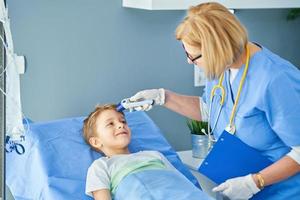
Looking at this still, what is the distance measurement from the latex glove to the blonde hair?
36 cm

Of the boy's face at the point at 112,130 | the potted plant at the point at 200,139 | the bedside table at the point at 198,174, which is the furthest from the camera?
the potted plant at the point at 200,139

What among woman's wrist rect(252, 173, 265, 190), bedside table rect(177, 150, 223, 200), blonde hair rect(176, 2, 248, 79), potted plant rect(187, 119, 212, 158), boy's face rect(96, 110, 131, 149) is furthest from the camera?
potted plant rect(187, 119, 212, 158)

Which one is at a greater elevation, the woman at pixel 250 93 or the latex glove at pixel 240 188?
the woman at pixel 250 93

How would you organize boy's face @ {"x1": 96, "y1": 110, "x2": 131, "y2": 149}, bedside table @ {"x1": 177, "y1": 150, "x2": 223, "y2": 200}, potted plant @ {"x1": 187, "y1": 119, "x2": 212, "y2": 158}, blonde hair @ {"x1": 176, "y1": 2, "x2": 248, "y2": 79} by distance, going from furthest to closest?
potted plant @ {"x1": 187, "y1": 119, "x2": 212, "y2": 158} → bedside table @ {"x1": 177, "y1": 150, "x2": 223, "y2": 200} → boy's face @ {"x1": 96, "y1": 110, "x2": 131, "y2": 149} → blonde hair @ {"x1": 176, "y1": 2, "x2": 248, "y2": 79}

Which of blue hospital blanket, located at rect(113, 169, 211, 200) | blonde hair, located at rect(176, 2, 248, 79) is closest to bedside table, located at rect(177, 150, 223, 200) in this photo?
blue hospital blanket, located at rect(113, 169, 211, 200)

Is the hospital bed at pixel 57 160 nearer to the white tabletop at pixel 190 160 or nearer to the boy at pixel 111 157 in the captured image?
the boy at pixel 111 157

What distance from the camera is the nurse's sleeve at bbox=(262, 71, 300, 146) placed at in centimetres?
165

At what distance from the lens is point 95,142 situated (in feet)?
6.58

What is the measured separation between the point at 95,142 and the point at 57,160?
0.18 meters

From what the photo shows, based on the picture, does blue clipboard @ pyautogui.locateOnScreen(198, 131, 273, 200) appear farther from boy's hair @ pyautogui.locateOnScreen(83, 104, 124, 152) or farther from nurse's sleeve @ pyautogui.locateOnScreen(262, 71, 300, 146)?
boy's hair @ pyautogui.locateOnScreen(83, 104, 124, 152)

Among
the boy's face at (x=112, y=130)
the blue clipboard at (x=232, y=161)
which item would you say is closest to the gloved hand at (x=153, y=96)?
the boy's face at (x=112, y=130)

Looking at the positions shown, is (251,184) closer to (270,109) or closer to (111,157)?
(270,109)

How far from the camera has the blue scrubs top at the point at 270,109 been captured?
5.42ft

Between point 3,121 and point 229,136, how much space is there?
0.74 m
